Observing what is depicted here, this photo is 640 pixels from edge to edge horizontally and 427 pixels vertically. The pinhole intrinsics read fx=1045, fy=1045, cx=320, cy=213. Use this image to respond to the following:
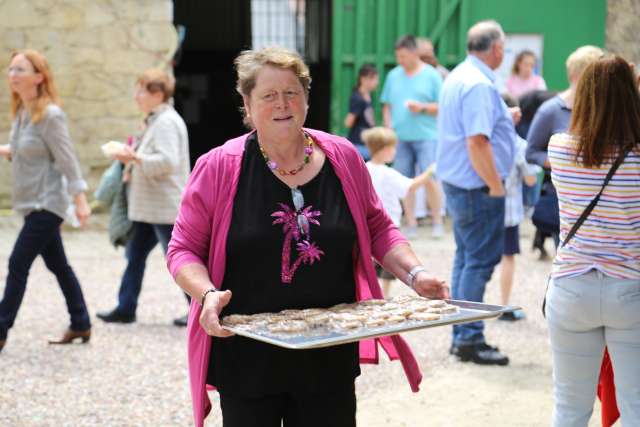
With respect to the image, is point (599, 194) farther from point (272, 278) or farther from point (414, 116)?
point (414, 116)

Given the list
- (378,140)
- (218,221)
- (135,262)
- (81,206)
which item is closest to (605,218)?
(218,221)

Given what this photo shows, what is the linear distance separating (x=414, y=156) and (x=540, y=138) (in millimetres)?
5828

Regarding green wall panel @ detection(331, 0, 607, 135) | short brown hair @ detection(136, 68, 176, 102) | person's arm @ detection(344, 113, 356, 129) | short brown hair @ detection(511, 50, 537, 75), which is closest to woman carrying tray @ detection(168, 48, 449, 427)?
short brown hair @ detection(136, 68, 176, 102)

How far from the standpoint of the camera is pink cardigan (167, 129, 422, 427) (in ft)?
10.5

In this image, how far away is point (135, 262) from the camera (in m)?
7.55

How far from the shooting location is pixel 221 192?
3.20m

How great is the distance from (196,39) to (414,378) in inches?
523

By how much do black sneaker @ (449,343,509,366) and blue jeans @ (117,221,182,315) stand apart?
236cm

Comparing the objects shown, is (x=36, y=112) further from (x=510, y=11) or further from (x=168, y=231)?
(x=510, y=11)

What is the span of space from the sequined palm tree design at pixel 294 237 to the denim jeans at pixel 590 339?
3.72ft

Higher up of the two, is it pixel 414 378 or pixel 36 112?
pixel 36 112

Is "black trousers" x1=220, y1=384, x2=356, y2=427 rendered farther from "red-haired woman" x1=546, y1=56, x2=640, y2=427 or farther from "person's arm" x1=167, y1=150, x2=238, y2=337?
"red-haired woman" x1=546, y1=56, x2=640, y2=427

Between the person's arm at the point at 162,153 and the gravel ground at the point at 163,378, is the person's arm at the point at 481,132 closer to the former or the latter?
the gravel ground at the point at 163,378

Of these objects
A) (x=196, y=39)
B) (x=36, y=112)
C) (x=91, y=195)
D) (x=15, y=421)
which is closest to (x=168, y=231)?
(x=36, y=112)
